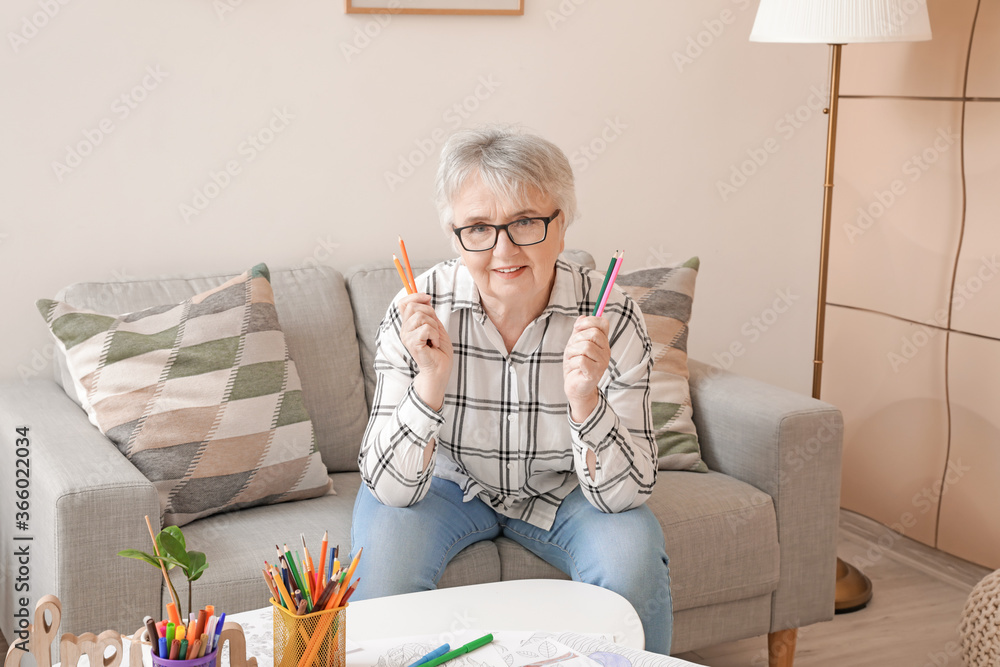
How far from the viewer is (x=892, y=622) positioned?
2363mm

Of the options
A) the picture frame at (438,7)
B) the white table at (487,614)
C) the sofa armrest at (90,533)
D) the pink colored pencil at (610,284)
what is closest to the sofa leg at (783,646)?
the white table at (487,614)

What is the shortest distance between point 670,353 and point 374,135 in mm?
915

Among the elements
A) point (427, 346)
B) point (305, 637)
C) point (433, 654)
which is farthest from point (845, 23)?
point (305, 637)

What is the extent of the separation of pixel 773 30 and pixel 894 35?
0.94ft

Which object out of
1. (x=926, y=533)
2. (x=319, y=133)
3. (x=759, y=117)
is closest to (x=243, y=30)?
(x=319, y=133)

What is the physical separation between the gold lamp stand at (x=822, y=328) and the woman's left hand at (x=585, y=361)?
1.27 m

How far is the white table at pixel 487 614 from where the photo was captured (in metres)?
1.24

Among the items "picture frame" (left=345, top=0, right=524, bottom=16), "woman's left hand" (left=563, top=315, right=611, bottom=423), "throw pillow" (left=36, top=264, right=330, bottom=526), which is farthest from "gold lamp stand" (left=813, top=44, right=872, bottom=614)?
"throw pillow" (left=36, top=264, right=330, bottom=526)

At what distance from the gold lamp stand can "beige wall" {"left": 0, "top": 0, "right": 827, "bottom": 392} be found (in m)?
0.31

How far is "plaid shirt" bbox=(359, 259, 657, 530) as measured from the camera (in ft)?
5.29

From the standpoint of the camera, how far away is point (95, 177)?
2129 mm

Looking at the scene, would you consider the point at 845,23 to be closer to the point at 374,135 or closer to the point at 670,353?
the point at 670,353

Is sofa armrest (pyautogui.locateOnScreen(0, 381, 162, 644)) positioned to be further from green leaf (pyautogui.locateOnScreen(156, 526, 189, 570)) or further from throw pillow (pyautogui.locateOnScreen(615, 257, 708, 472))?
throw pillow (pyautogui.locateOnScreen(615, 257, 708, 472))

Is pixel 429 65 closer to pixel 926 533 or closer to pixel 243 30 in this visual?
pixel 243 30
